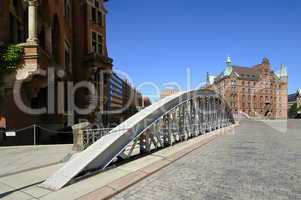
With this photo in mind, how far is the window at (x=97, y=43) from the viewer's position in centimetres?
2655

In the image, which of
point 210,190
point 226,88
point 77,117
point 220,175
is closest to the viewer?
point 210,190

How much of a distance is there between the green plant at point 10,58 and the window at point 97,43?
46.7ft

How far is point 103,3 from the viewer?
29.4 meters

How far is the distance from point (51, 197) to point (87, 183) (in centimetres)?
104

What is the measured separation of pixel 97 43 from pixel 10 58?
15381 millimetres

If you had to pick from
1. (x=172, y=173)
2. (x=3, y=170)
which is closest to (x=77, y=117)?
(x=3, y=170)

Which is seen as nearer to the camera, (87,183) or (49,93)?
(87,183)

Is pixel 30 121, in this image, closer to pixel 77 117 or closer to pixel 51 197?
pixel 77 117

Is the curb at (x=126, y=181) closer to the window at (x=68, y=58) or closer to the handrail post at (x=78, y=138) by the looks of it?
the handrail post at (x=78, y=138)

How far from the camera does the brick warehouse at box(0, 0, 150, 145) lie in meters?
12.8

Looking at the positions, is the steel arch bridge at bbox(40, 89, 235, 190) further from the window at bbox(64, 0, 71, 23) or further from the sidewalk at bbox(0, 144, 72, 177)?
the window at bbox(64, 0, 71, 23)

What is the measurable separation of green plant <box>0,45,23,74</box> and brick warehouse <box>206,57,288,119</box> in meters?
102

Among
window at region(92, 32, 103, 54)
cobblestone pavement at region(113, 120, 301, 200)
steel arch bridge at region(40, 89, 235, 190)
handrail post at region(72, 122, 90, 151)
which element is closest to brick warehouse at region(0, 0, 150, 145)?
window at region(92, 32, 103, 54)

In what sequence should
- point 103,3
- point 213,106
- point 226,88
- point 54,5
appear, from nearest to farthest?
point 54,5 → point 213,106 → point 103,3 → point 226,88
